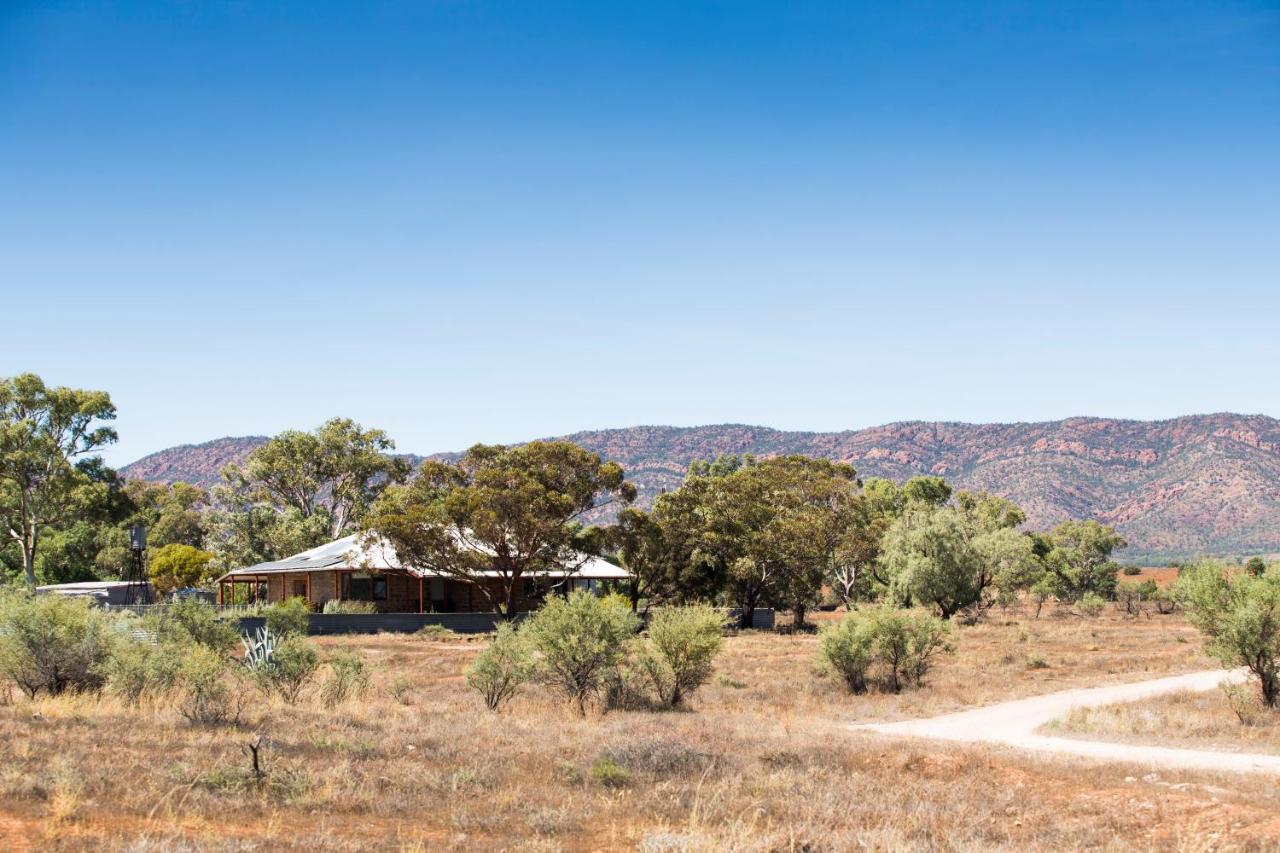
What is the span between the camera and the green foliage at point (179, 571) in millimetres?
64375

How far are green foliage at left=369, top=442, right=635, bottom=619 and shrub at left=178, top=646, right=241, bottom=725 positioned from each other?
81.1ft

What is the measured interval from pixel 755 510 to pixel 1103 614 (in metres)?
24.5

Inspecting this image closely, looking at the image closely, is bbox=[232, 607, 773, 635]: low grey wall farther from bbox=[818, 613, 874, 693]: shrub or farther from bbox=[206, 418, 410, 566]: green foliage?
bbox=[206, 418, 410, 566]: green foliage

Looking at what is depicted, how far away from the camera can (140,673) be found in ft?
60.7

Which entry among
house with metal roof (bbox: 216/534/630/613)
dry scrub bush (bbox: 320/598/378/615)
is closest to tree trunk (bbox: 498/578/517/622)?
house with metal roof (bbox: 216/534/630/613)

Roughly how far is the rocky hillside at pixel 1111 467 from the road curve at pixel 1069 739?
4179 inches

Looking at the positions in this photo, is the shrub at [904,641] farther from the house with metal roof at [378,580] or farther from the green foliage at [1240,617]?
the house with metal roof at [378,580]

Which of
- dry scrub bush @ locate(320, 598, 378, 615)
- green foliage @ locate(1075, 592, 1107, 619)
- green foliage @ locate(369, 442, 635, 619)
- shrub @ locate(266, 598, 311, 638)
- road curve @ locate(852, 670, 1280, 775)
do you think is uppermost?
green foliage @ locate(369, 442, 635, 619)

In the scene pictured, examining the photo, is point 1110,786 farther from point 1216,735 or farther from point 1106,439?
point 1106,439

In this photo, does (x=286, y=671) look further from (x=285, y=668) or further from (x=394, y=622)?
(x=394, y=622)

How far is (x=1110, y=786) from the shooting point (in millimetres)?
12500

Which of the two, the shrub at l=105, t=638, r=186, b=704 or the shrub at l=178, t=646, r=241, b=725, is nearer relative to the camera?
the shrub at l=178, t=646, r=241, b=725

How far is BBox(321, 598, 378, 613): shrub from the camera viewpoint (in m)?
45.6

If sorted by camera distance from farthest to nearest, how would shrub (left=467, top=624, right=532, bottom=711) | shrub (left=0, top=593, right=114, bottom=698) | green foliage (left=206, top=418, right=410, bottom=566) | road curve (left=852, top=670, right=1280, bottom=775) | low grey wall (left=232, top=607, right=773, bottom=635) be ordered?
green foliage (left=206, top=418, right=410, bottom=566), low grey wall (left=232, top=607, right=773, bottom=635), shrub (left=467, top=624, right=532, bottom=711), shrub (left=0, top=593, right=114, bottom=698), road curve (left=852, top=670, right=1280, bottom=775)
